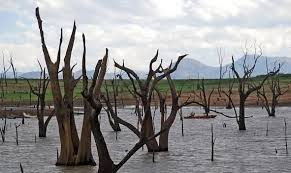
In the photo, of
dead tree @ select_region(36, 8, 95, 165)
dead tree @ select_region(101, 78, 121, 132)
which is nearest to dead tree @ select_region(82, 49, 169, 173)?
dead tree @ select_region(36, 8, 95, 165)

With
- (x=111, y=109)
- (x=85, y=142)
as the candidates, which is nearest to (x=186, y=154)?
(x=111, y=109)

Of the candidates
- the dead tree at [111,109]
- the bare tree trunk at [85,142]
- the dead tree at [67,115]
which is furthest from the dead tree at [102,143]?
the dead tree at [111,109]

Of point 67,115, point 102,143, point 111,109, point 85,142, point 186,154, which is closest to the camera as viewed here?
point 102,143

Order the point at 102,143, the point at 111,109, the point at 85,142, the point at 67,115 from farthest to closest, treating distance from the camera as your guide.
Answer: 1. the point at 111,109
2. the point at 67,115
3. the point at 85,142
4. the point at 102,143

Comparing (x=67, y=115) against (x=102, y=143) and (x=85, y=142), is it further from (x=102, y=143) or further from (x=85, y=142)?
(x=102, y=143)

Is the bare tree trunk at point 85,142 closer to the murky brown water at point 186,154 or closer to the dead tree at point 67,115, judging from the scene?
the dead tree at point 67,115

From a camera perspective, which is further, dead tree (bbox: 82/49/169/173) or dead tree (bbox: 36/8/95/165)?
dead tree (bbox: 36/8/95/165)

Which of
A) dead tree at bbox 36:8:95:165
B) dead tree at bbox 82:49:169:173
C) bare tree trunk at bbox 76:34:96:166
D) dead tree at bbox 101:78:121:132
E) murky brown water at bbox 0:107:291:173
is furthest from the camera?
dead tree at bbox 101:78:121:132

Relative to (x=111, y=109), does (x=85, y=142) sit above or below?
below

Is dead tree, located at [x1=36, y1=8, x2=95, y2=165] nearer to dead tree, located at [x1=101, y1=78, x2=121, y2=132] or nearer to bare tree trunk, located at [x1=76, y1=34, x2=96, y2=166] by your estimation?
bare tree trunk, located at [x1=76, y1=34, x2=96, y2=166]

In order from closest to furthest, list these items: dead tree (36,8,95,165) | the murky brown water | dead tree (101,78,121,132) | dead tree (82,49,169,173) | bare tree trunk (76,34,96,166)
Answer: dead tree (82,49,169,173) → bare tree trunk (76,34,96,166) → dead tree (36,8,95,165) → the murky brown water → dead tree (101,78,121,132)

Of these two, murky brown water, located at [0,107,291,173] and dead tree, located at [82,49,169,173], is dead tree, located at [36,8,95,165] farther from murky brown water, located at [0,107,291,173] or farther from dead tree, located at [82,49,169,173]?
dead tree, located at [82,49,169,173]

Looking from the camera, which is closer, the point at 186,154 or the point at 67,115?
the point at 67,115

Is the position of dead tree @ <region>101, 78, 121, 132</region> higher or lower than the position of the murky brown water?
higher
